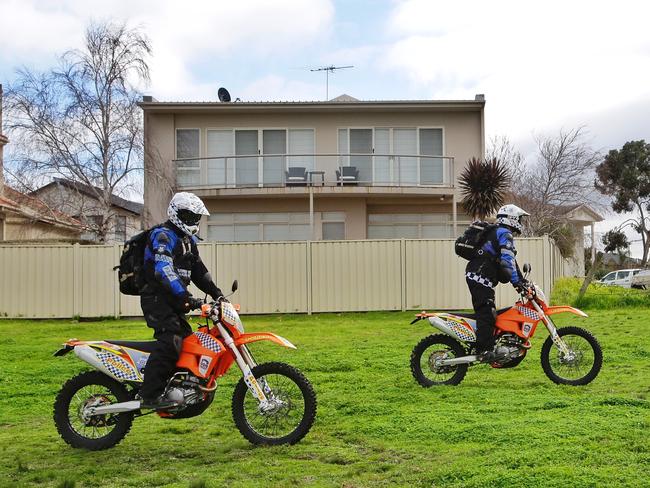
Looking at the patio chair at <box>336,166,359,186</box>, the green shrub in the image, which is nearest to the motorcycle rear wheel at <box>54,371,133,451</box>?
the green shrub

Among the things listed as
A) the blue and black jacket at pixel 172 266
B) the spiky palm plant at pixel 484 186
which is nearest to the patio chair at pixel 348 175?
the spiky palm plant at pixel 484 186

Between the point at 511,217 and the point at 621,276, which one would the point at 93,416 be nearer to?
the point at 511,217

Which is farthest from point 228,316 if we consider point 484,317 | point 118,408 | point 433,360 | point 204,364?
point 484,317

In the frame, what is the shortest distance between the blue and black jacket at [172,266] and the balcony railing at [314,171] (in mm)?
21244

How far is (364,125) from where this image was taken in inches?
1150

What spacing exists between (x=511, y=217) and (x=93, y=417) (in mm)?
5015

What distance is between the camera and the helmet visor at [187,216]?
6.61m

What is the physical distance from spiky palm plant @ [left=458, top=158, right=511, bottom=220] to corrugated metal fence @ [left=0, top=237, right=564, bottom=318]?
20.3 feet

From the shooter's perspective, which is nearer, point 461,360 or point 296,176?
point 461,360

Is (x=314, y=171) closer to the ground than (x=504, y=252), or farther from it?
farther from it

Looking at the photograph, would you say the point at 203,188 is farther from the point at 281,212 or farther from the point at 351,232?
the point at 351,232

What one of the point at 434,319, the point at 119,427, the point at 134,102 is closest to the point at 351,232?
the point at 134,102

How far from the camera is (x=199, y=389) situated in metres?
6.50

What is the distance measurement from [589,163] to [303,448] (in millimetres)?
32501
